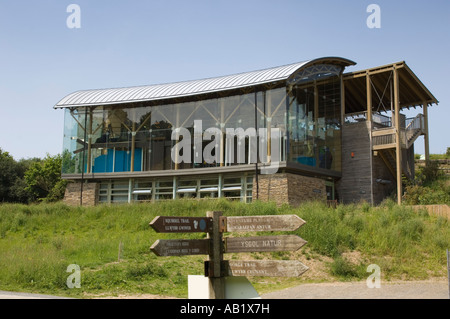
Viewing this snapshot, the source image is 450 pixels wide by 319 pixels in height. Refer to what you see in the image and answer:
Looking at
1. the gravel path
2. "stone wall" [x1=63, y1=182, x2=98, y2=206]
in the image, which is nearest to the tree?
"stone wall" [x1=63, y1=182, x2=98, y2=206]

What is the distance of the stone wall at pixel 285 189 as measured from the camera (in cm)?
2538

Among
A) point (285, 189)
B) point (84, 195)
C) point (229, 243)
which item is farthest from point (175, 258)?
point (84, 195)

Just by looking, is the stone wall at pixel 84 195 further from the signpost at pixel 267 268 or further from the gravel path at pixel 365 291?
the signpost at pixel 267 268

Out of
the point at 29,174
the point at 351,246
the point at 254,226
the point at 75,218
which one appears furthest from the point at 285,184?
the point at 29,174

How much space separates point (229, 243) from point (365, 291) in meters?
6.77

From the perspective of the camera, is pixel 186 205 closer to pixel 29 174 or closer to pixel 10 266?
pixel 10 266

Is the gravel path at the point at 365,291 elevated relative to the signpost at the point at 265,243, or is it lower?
lower

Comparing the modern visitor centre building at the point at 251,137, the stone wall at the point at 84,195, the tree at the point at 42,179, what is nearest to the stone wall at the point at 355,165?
the modern visitor centre building at the point at 251,137

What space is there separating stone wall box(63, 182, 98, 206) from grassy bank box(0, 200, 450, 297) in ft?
20.7

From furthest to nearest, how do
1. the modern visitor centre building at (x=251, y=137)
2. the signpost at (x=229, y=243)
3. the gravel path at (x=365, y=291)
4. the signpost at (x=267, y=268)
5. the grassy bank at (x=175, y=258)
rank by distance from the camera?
the modern visitor centre building at (x=251, y=137) → the grassy bank at (x=175, y=258) → the gravel path at (x=365, y=291) → the signpost at (x=229, y=243) → the signpost at (x=267, y=268)

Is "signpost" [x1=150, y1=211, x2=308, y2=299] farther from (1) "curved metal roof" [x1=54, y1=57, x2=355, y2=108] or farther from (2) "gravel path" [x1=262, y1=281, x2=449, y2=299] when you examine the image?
(1) "curved metal roof" [x1=54, y1=57, x2=355, y2=108]

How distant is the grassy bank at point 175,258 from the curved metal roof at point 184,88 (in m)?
7.19

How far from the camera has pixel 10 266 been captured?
15477mm

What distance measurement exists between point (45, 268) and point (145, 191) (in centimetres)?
1461
